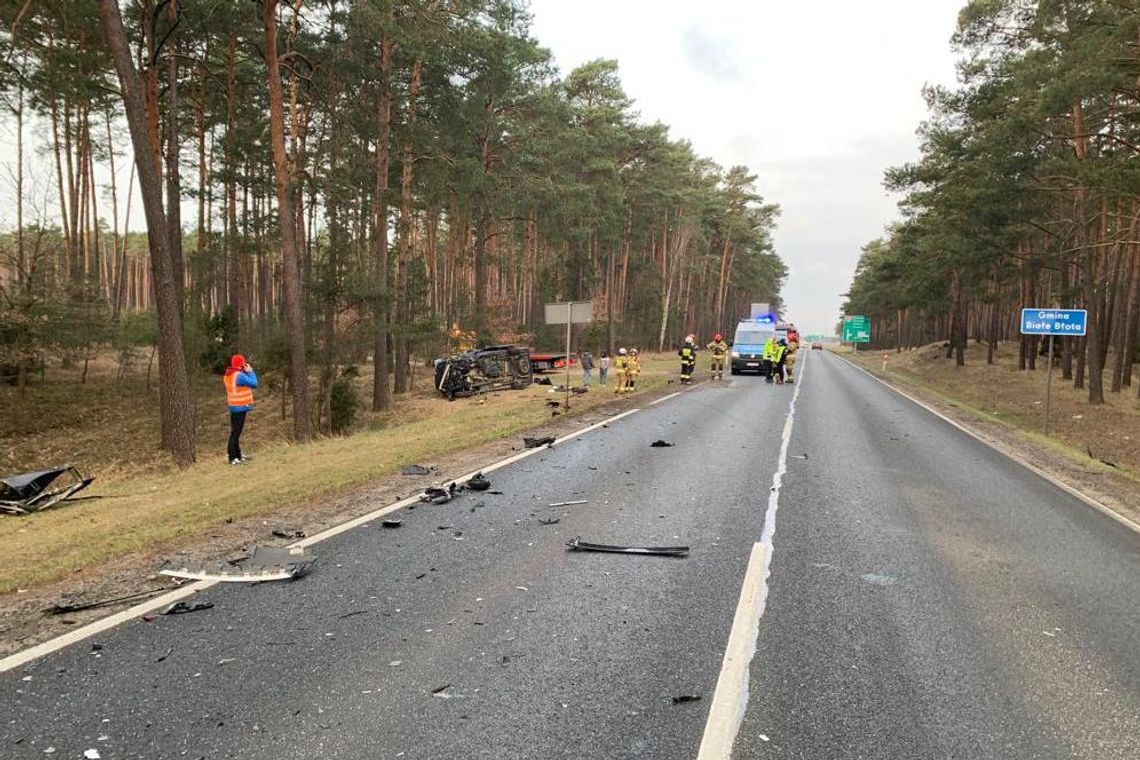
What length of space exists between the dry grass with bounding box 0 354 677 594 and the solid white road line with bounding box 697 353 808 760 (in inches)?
196

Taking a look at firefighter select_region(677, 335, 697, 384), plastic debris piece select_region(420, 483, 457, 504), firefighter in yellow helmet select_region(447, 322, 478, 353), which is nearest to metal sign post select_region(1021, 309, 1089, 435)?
firefighter select_region(677, 335, 697, 384)

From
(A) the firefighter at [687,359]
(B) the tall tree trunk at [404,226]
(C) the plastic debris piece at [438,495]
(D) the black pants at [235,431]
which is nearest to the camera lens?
(C) the plastic debris piece at [438,495]

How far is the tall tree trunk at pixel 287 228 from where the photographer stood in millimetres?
14414

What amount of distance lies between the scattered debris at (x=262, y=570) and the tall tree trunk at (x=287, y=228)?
11.1 metres

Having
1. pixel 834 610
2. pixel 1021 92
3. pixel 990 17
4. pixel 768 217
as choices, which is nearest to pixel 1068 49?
pixel 1021 92

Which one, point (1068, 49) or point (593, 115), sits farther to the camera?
point (593, 115)

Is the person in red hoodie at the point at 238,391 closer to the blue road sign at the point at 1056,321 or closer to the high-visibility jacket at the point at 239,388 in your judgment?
the high-visibility jacket at the point at 239,388

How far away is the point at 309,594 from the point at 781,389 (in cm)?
2222

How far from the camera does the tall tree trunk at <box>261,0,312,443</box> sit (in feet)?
47.3

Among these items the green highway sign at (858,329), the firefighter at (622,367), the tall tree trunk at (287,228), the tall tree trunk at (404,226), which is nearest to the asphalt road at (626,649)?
the tall tree trunk at (287,228)

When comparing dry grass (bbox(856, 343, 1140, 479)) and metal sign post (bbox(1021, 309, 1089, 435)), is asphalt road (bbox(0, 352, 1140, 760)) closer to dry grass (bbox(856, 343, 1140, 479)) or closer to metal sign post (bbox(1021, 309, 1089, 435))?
dry grass (bbox(856, 343, 1140, 479))

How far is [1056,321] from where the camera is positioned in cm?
1652

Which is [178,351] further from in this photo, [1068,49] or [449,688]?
[1068,49]

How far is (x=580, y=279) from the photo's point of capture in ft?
148
